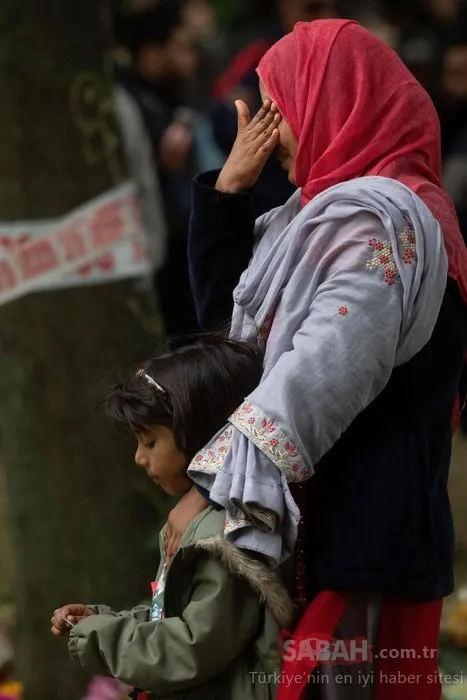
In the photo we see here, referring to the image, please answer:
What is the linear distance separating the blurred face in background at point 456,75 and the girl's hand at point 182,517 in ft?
11.3

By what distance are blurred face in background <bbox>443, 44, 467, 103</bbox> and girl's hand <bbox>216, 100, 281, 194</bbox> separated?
309 centimetres

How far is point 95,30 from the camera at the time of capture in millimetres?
4582

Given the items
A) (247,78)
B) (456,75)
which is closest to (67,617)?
(247,78)

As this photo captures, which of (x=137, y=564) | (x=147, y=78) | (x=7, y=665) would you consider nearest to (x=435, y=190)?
(x=137, y=564)

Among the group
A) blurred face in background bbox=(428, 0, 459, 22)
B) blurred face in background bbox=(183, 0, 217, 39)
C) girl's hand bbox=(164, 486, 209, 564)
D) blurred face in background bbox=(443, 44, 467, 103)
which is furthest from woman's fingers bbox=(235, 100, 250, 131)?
blurred face in background bbox=(183, 0, 217, 39)

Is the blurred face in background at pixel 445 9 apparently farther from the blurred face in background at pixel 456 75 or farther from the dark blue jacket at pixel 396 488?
the dark blue jacket at pixel 396 488

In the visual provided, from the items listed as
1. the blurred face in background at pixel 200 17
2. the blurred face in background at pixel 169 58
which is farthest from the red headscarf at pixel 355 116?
the blurred face in background at pixel 200 17

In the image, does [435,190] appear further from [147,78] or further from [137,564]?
[147,78]

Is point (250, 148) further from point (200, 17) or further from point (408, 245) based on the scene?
point (200, 17)

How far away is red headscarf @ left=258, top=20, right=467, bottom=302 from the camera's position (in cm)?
272

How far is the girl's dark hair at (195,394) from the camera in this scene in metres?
2.75

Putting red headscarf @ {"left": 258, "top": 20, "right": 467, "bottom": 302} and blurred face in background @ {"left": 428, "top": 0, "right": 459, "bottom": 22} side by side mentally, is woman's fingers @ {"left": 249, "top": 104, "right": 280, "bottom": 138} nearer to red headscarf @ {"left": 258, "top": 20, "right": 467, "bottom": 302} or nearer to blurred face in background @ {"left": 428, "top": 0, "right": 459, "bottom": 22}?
red headscarf @ {"left": 258, "top": 20, "right": 467, "bottom": 302}

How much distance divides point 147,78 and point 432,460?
12.5 ft

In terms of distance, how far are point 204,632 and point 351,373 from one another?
563mm
